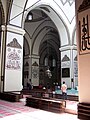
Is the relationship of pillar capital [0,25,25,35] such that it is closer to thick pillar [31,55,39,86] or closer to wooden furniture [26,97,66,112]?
wooden furniture [26,97,66,112]

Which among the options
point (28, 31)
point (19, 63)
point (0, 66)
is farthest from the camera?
point (28, 31)

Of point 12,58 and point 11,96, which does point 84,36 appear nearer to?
point 11,96

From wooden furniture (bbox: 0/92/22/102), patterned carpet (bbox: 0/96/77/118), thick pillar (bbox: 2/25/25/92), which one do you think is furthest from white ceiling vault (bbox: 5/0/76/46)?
patterned carpet (bbox: 0/96/77/118)

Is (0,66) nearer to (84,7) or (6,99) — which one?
(6,99)

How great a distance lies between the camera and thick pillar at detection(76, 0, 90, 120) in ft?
14.7

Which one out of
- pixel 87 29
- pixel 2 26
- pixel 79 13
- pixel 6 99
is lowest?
pixel 6 99

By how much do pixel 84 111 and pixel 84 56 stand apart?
1.47 meters

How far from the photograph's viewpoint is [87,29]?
4.69 metres

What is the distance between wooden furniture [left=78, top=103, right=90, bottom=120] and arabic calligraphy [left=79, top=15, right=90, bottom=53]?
1.46 meters

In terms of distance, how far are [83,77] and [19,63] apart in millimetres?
6176

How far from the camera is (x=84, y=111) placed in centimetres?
442

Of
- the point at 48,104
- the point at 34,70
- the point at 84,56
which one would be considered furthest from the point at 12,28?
the point at 34,70

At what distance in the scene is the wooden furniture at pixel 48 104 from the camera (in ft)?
19.0

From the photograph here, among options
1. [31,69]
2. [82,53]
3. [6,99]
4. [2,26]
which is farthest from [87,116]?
[31,69]
